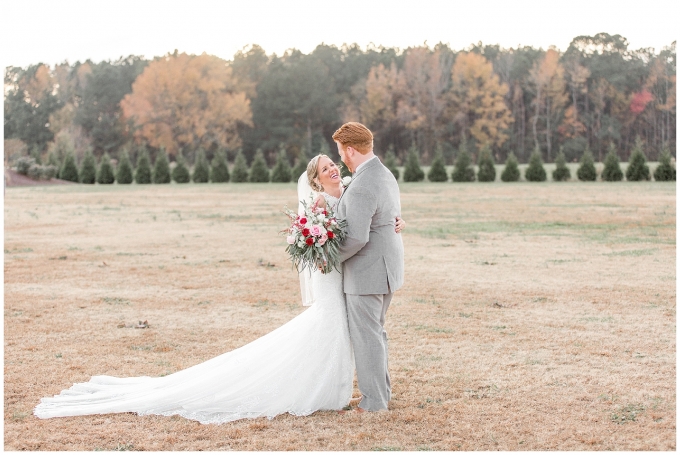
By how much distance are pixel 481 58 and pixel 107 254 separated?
51.0 metres

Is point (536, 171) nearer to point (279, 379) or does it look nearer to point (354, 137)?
point (354, 137)

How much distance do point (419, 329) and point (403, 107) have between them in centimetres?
Result: 5435

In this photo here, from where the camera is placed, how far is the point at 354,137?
16.1 ft

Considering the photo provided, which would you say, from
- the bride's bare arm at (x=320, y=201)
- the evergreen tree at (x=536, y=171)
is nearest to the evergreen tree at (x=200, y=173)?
the evergreen tree at (x=536, y=171)

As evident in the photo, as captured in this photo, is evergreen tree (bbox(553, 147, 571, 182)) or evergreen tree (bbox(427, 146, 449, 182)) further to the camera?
evergreen tree (bbox(427, 146, 449, 182))

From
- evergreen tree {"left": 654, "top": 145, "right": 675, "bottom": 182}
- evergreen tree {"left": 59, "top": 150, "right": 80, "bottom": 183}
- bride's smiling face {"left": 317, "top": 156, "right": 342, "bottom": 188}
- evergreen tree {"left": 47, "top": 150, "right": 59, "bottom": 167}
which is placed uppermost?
evergreen tree {"left": 47, "top": 150, "right": 59, "bottom": 167}

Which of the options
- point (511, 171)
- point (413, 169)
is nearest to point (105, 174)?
point (413, 169)

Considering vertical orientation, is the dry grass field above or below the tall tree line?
below

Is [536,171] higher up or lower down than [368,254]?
higher up

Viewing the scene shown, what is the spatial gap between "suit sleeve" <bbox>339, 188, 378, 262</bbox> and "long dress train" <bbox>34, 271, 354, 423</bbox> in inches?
13.4

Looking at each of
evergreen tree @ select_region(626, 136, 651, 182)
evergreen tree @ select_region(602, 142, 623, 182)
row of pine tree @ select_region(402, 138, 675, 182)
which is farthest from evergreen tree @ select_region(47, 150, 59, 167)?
evergreen tree @ select_region(626, 136, 651, 182)

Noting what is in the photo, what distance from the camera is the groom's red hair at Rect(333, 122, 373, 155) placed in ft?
16.1

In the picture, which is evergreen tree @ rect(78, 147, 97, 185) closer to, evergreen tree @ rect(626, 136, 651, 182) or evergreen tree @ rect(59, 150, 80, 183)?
evergreen tree @ rect(59, 150, 80, 183)

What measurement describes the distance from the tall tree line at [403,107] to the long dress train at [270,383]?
2133 inches
